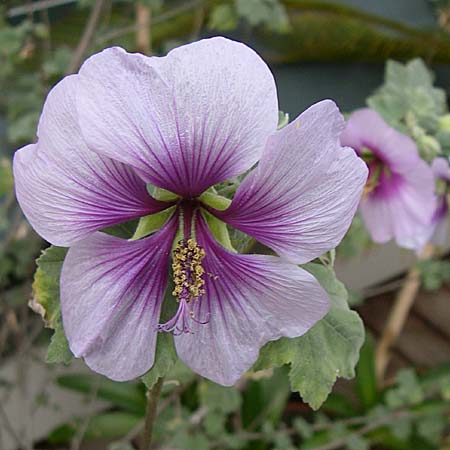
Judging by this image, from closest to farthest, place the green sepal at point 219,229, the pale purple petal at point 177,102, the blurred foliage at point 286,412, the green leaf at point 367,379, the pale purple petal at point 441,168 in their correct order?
the pale purple petal at point 177,102 < the green sepal at point 219,229 < the pale purple petal at point 441,168 < the blurred foliage at point 286,412 < the green leaf at point 367,379

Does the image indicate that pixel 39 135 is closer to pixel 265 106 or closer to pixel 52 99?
pixel 52 99

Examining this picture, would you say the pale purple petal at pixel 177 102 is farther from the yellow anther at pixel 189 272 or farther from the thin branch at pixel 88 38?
the thin branch at pixel 88 38

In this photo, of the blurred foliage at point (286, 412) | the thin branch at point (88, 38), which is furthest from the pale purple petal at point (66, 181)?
the blurred foliage at point (286, 412)

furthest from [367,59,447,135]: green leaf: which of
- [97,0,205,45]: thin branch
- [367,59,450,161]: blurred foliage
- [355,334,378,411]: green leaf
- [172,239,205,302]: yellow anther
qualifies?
[355,334,378,411]: green leaf

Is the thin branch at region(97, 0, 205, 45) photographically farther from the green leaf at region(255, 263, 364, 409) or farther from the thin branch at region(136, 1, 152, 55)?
the green leaf at region(255, 263, 364, 409)

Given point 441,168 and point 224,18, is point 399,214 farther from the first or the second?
point 224,18

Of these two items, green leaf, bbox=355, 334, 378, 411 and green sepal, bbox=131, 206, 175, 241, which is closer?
green sepal, bbox=131, 206, 175, 241

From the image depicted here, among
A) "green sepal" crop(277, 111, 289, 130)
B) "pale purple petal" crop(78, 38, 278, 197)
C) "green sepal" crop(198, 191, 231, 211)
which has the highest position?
"pale purple petal" crop(78, 38, 278, 197)

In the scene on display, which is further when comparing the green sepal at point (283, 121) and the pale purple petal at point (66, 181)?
the green sepal at point (283, 121)
